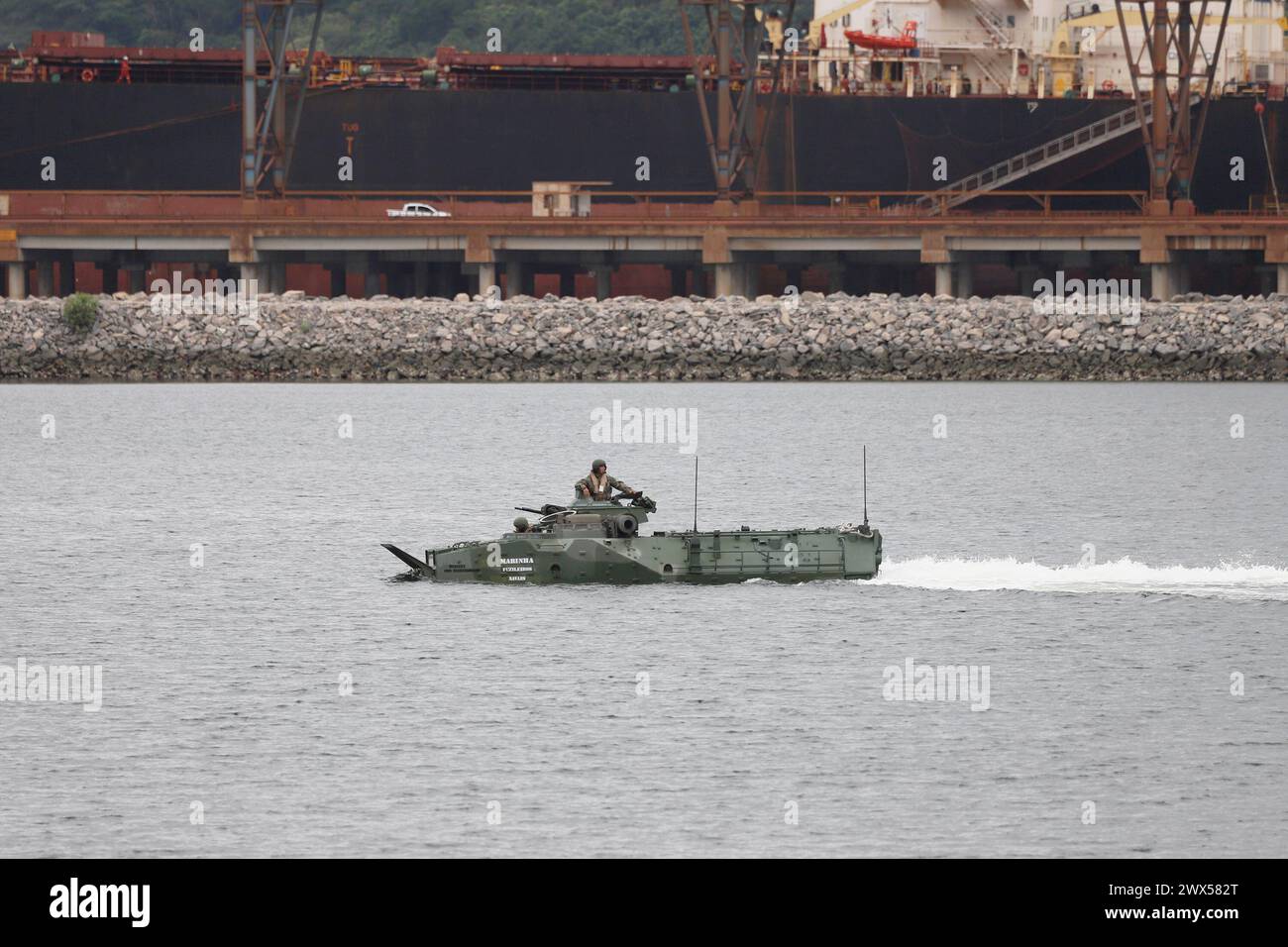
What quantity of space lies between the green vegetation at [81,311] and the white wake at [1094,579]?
59587mm

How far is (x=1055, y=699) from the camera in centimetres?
3559

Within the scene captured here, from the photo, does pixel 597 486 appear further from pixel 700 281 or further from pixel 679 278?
pixel 679 278

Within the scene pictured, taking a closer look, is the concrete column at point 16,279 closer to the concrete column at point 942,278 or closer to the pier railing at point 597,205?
the pier railing at point 597,205

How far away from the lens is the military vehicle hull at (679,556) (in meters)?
42.8

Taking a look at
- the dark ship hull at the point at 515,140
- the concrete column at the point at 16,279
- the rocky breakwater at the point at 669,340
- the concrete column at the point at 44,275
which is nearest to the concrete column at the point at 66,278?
the dark ship hull at the point at 515,140

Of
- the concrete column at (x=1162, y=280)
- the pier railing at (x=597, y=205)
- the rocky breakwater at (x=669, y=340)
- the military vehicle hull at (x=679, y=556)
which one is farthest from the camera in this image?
the pier railing at (x=597, y=205)

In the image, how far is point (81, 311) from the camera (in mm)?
99312

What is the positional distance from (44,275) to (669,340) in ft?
104

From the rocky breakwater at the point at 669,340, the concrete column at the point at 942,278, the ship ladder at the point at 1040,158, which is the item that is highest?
the ship ladder at the point at 1040,158

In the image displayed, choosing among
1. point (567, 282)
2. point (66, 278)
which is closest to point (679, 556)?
point (567, 282)

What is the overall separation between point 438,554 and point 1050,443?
141ft

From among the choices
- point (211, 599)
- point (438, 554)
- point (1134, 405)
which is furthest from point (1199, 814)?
point (1134, 405)

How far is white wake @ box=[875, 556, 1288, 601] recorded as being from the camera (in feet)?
148

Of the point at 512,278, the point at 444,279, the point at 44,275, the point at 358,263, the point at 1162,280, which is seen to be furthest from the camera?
the point at 444,279
